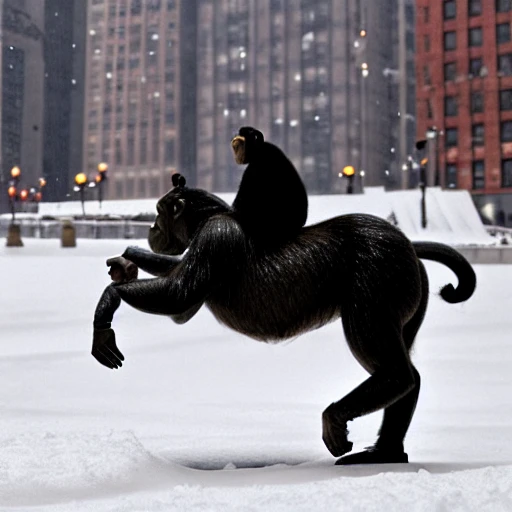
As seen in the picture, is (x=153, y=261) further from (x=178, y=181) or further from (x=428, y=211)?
(x=428, y=211)

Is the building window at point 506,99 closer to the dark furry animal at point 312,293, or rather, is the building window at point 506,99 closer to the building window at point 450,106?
the building window at point 450,106

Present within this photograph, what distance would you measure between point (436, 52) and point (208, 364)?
5436 centimetres

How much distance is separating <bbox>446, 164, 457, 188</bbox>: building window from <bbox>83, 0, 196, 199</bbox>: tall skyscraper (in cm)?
4014

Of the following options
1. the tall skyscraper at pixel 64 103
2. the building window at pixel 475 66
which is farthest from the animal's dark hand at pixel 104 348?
the tall skyscraper at pixel 64 103

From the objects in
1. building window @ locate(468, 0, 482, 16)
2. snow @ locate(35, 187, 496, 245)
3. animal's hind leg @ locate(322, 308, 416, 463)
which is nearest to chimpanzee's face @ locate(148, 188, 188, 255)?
animal's hind leg @ locate(322, 308, 416, 463)

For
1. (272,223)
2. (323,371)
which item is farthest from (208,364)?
(272,223)

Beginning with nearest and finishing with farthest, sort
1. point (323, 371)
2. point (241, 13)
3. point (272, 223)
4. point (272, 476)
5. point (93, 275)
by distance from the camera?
point (272, 476) < point (272, 223) < point (323, 371) < point (93, 275) < point (241, 13)

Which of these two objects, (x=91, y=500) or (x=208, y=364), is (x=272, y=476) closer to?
(x=91, y=500)

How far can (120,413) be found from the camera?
417 cm

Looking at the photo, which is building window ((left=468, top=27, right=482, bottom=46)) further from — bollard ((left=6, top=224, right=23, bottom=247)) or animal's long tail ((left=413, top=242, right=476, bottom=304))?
animal's long tail ((left=413, top=242, right=476, bottom=304))

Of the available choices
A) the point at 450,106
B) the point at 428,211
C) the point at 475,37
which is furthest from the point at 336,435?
the point at 475,37

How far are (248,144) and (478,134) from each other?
53.4m

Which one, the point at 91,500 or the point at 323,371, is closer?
the point at 91,500

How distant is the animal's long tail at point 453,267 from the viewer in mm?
3084
